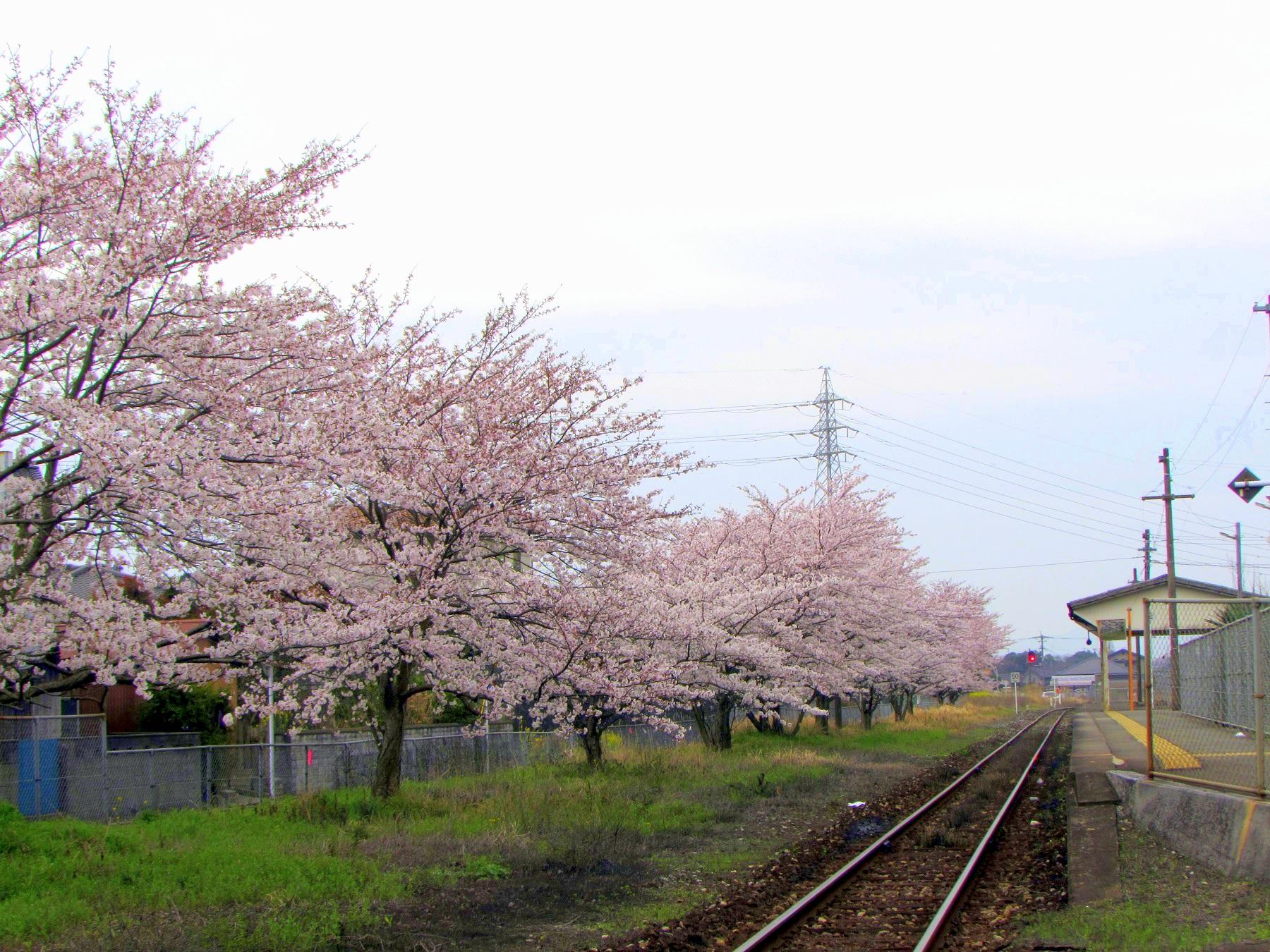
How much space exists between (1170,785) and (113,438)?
1117 centimetres

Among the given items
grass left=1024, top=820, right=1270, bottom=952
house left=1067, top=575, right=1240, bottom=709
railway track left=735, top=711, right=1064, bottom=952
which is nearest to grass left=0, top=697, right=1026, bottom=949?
railway track left=735, top=711, right=1064, bottom=952

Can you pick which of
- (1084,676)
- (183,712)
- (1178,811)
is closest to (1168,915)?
(1178,811)

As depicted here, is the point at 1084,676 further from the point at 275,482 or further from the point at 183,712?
the point at 275,482

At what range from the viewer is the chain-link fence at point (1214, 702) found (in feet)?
31.8

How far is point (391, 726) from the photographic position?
1553 cm

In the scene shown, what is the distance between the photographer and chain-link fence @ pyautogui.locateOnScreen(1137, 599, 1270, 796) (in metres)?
9.70

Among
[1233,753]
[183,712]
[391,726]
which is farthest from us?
[183,712]

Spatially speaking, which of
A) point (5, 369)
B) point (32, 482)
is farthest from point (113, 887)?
point (5, 369)

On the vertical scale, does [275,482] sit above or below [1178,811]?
above

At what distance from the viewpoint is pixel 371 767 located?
2233 cm

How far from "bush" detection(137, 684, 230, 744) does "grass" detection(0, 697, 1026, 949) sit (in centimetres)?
896

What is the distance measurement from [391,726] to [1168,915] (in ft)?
33.9

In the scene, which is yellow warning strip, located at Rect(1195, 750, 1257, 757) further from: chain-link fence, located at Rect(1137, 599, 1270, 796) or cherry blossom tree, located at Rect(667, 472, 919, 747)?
cherry blossom tree, located at Rect(667, 472, 919, 747)

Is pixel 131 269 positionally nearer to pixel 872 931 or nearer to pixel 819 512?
pixel 872 931
